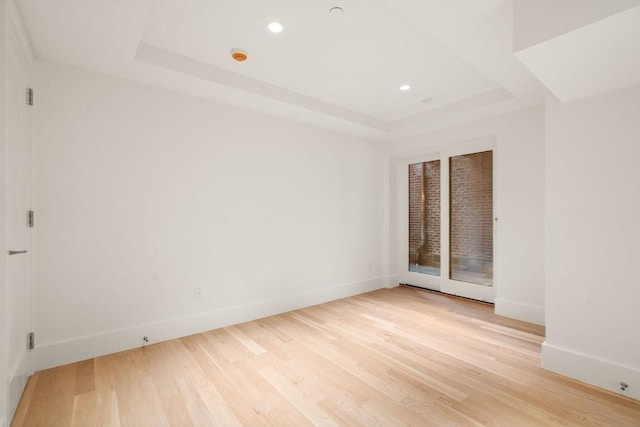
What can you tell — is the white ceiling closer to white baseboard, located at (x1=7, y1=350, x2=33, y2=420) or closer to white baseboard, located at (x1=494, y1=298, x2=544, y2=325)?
white baseboard, located at (x1=7, y1=350, x2=33, y2=420)

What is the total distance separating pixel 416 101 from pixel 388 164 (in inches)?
54.5

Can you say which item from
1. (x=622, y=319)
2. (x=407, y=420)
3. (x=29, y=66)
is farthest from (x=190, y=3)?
(x=622, y=319)

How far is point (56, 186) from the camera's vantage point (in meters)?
2.41

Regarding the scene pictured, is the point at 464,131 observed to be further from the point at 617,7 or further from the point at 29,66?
the point at 29,66

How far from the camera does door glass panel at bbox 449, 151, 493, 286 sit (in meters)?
4.04

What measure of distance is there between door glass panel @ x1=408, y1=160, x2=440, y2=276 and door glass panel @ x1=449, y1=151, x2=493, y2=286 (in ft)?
1.05

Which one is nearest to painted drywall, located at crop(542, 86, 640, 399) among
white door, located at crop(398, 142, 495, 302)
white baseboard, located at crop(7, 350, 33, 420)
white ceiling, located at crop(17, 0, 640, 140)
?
white ceiling, located at crop(17, 0, 640, 140)

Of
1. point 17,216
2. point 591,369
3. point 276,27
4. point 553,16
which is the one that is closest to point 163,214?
point 17,216

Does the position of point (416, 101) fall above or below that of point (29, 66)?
above

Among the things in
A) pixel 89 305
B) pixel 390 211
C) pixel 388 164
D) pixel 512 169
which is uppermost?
pixel 388 164

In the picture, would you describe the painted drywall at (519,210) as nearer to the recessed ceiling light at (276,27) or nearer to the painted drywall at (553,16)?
the painted drywall at (553,16)

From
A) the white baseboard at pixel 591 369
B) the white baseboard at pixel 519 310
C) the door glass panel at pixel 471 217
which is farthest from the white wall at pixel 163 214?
the white baseboard at pixel 591 369

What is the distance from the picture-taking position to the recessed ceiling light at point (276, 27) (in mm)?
2195

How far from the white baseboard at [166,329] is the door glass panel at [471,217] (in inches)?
75.6
